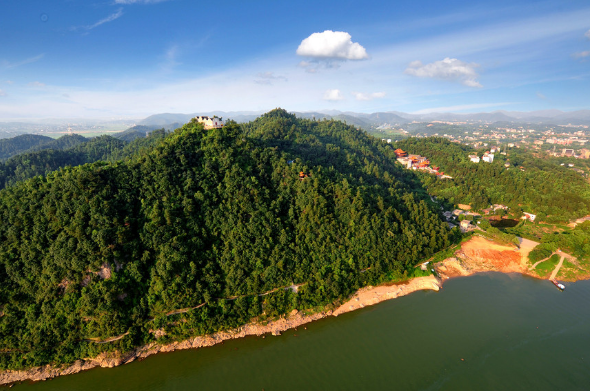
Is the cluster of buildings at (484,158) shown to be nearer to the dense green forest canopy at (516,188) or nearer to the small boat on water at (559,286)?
the dense green forest canopy at (516,188)

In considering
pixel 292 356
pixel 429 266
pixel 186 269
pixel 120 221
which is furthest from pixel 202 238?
pixel 429 266

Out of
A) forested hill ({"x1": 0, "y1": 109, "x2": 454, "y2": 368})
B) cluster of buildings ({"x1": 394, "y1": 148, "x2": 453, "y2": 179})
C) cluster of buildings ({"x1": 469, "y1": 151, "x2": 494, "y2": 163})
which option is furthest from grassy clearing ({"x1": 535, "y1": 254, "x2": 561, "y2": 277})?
cluster of buildings ({"x1": 469, "y1": 151, "x2": 494, "y2": 163})

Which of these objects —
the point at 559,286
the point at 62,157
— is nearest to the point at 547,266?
the point at 559,286

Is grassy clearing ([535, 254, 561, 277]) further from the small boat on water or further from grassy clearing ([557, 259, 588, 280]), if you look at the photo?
the small boat on water

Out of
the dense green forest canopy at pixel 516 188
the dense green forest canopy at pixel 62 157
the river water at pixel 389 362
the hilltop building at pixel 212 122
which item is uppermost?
the hilltop building at pixel 212 122

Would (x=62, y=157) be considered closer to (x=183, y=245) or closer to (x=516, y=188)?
(x=183, y=245)

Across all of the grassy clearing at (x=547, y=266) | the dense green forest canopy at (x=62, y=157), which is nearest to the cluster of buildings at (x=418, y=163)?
the grassy clearing at (x=547, y=266)
